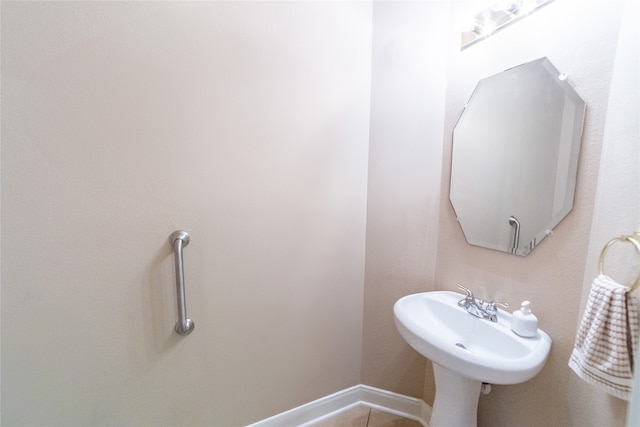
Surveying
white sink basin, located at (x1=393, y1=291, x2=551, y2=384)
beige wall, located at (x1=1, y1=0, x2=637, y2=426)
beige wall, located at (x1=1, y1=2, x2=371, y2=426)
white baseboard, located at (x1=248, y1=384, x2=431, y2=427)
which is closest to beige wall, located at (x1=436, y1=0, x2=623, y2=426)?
beige wall, located at (x1=1, y1=0, x2=637, y2=426)

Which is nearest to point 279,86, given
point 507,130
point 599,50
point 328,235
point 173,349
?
point 328,235

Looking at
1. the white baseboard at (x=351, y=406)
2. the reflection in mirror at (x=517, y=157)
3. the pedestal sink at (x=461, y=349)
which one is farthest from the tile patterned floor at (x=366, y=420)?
the reflection in mirror at (x=517, y=157)

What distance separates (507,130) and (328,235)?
92 cm

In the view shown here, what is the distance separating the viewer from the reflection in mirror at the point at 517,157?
809 millimetres

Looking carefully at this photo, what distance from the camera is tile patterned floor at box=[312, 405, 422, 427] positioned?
4.46 ft

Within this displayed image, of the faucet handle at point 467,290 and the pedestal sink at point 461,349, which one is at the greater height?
the faucet handle at point 467,290

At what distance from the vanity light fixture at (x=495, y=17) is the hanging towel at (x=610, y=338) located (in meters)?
0.97

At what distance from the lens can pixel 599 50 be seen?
0.72 m

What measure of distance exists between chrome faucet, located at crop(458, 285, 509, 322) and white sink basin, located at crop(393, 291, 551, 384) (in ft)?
0.06

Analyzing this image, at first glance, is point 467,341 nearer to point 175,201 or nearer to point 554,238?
point 554,238

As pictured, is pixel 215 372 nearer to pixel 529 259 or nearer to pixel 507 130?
pixel 529 259

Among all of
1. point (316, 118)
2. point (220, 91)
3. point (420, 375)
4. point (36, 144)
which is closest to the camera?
point (36, 144)

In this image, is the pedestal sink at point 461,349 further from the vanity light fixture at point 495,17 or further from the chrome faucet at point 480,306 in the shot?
Result: the vanity light fixture at point 495,17

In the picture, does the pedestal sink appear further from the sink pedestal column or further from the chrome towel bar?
the chrome towel bar
